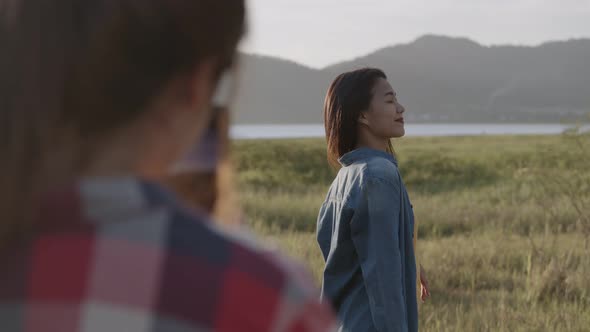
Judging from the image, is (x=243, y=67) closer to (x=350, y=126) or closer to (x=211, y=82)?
(x=211, y=82)

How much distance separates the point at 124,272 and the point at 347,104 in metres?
2.57

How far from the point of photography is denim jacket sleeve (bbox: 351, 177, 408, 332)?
297 cm

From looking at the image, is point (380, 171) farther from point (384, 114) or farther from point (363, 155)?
point (384, 114)

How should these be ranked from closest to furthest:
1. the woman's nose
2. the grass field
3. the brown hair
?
the brown hair → the woman's nose → the grass field

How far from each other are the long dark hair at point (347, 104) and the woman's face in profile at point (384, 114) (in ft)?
0.08

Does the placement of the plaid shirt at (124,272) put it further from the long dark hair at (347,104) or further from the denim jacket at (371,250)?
the long dark hair at (347,104)

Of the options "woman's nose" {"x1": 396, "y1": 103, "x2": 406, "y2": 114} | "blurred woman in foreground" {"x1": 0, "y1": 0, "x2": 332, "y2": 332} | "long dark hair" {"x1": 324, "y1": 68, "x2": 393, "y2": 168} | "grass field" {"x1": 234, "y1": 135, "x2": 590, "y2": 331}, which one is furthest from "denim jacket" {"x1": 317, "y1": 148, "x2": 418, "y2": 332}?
"blurred woman in foreground" {"x1": 0, "y1": 0, "x2": 332, "y2": 332}

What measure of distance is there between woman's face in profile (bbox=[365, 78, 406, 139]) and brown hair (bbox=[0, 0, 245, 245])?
2.55 meters

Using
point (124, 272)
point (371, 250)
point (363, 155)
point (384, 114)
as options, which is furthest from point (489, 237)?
point (124, 272)

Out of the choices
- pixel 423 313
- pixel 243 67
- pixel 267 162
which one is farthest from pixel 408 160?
pixel 243 67

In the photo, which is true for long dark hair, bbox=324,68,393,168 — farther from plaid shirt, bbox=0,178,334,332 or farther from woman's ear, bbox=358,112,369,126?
plaid shirt, bbox=0,178,334,332

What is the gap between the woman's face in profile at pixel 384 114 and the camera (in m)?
3.31

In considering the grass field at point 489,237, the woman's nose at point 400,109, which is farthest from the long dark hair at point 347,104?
the grass field at point 489,237

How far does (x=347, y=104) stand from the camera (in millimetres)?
3303
